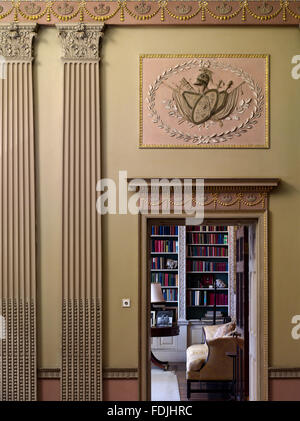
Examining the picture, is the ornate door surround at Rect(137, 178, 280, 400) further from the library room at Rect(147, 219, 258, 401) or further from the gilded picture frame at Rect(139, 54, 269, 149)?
the library room at Rect(147, 219, 258, 401)

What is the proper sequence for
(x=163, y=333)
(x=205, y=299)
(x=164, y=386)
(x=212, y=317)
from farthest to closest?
1. (x=205, y=299)
2. (x=212, y=317)
3. (x=163, y=333)
4. (x=164, y=386)

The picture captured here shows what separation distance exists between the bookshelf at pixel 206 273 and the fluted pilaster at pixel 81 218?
6019 millimetres

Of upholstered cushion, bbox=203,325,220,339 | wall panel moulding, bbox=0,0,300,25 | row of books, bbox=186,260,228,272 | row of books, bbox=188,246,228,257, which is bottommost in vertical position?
upholstered cushion, bbox=203,325,220,339

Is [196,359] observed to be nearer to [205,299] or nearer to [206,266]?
[205,299]

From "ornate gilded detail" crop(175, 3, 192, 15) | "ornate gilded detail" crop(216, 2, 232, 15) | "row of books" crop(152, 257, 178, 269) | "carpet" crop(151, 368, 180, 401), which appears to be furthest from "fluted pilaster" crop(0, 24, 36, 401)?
"row of books" crop(152, 257, 178, 269)

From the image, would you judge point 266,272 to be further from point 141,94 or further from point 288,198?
point 141,94

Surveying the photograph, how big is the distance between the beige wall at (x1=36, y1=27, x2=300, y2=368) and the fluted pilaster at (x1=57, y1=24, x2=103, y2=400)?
11 centimetres

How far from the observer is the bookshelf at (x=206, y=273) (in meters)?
13.3

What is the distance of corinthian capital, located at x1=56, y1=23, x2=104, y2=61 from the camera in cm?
748

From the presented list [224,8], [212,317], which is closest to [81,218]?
[224,8]

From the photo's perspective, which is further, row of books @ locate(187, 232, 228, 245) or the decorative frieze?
row of books @ locate(187, 232, 228, 245)

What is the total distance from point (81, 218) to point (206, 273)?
6.41 meters

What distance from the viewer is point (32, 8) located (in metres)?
7.51

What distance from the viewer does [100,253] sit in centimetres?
738
